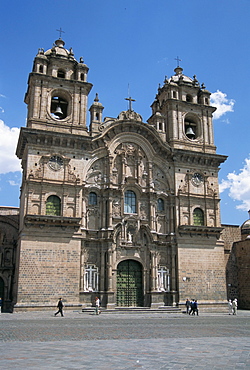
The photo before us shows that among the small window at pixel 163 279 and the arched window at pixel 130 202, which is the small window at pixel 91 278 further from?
the arched window at pixel 130 202

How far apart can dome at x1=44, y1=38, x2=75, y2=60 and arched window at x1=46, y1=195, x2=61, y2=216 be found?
40.6 feet

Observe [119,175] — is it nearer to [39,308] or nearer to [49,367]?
[39,308]

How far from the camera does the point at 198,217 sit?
113 feet

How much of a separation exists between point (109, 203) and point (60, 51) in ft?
46.6

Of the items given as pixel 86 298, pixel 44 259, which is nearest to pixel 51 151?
pixel 44 259

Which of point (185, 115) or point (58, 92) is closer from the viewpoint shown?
point (58, 92)

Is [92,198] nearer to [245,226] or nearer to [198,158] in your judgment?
[198,158]

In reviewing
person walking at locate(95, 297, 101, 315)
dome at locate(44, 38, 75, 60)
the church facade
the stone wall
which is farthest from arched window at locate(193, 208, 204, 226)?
dome at locate(44, 38, 75, 60)

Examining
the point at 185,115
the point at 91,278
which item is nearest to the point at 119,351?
the point at 91,278

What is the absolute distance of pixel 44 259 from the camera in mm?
28250

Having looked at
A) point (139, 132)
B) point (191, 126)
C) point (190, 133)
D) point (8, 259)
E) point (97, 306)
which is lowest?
point (97, 306)

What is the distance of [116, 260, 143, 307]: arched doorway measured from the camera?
3056cm

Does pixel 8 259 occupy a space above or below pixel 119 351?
above

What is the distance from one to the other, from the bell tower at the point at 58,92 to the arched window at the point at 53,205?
18.8ft
